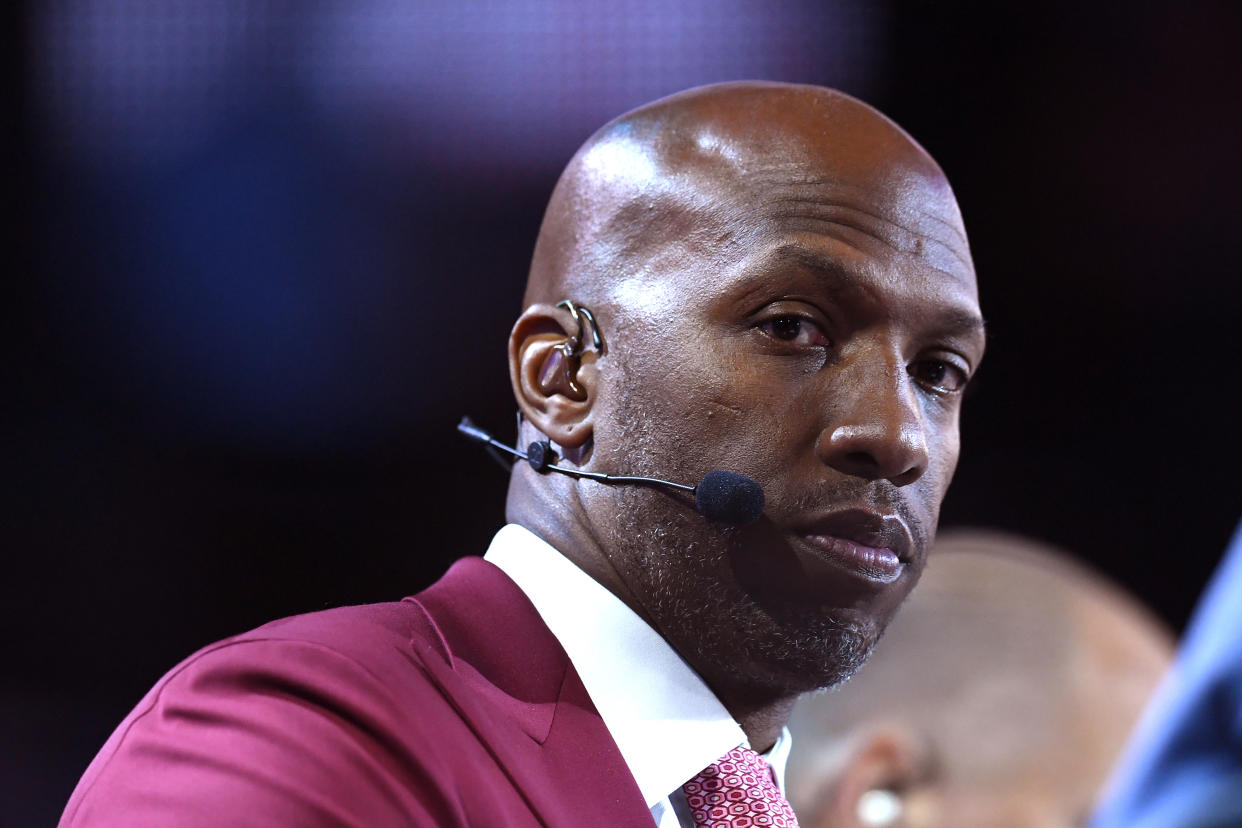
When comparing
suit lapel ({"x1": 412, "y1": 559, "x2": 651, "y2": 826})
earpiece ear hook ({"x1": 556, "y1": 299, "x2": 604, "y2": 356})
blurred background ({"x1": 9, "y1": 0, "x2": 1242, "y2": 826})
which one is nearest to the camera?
suit lapel ({"x1": 412, "y1": 559, "x2": 651, "y2": 826})

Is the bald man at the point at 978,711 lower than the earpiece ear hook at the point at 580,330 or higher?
lower

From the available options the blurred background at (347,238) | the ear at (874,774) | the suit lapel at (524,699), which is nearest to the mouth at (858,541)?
the suit lapel at (524,699)

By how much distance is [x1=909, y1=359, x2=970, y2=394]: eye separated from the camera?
1.89 metres

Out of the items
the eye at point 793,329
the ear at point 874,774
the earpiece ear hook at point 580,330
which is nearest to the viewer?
the eye at point 793,329

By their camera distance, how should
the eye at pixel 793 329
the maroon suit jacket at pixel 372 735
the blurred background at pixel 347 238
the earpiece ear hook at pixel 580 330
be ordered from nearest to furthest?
1. the maroon suit jacket at pixel 372 735
2. the eye at pixel 793 329
3. the earpiece ear hook at pixel 580 330
4. the blurred background at pixel 347 238

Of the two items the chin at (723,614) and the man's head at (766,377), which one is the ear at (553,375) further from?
the chin at (723,614)

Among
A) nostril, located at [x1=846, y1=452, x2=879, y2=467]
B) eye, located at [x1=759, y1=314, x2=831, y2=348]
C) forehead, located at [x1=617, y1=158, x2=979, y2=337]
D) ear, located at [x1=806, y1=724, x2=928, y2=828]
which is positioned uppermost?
forehead, located at [x1=617, y1=158, x2=979, y2=337]

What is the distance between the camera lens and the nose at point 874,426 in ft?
5.55

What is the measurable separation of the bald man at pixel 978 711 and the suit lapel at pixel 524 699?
1.21 m

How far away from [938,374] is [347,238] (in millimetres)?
1781

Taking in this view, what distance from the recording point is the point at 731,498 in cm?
168

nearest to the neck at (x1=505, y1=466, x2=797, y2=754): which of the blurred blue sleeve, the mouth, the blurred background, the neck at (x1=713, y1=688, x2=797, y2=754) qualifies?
the neck at (x1=713, y1=688, x2=797, y2=754)

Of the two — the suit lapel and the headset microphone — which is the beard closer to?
the headset microphone

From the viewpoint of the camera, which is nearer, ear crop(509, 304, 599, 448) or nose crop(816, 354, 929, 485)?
nose crop(816, 354, 929, 485)
